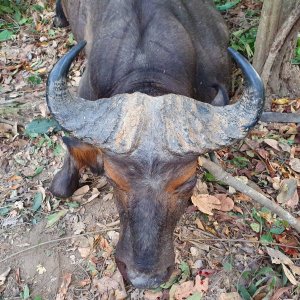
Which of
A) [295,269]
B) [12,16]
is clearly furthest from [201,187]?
[12,16]

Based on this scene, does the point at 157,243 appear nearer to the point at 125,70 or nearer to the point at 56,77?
the point at 56,77

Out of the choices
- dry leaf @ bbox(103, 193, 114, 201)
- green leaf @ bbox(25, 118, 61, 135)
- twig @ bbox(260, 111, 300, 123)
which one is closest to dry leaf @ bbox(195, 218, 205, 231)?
dry leaf @ bbox(103, 193, 114, 201)

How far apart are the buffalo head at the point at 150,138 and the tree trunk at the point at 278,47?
1723 millimetres

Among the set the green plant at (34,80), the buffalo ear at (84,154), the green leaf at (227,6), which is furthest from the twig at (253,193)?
the green plant at (34,80)

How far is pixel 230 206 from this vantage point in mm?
4492

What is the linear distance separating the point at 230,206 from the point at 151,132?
5.74 feet

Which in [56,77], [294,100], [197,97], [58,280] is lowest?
[58,280]

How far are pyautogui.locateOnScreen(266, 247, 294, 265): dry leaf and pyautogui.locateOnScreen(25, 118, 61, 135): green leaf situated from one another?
8.62 ft

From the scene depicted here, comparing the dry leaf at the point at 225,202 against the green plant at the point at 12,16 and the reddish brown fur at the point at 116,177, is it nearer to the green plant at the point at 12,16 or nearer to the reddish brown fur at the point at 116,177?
the reddish brown fur at the point at 116,177

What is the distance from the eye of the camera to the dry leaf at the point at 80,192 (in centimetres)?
480

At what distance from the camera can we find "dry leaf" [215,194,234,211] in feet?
14.7

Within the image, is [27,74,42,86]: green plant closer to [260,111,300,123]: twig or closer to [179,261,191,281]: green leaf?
[260,111,300,123]: twig

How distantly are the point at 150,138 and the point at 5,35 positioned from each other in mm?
4500

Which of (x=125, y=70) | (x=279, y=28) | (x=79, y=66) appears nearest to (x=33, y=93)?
(x=79, y=66)
